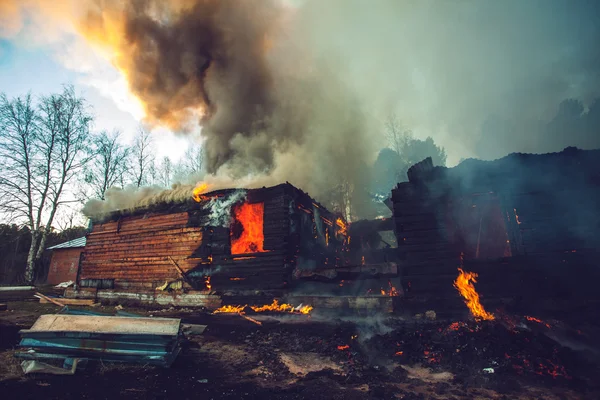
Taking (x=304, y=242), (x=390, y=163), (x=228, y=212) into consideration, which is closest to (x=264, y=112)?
(x=228, y=212)

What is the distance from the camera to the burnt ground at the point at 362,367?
176 inches

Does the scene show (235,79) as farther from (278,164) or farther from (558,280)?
(558,280)

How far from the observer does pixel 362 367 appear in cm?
573

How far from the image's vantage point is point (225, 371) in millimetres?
5543

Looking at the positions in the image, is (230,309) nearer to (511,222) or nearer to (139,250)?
(139,250)

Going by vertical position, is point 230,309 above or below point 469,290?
below

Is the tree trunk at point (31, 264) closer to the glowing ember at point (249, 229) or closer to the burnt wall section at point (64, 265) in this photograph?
the burnt wall section at point (64, 265)

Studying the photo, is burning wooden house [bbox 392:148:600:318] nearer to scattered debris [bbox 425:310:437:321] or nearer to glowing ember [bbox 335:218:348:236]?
scattered debris [bbox 425:310:437:321]

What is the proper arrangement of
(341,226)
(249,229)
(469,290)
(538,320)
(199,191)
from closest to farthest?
(538,320) < (469,290) < (249,229) < (199,191) < (341,226)

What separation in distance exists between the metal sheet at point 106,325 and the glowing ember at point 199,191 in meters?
8.13

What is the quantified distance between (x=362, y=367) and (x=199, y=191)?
36.0ft

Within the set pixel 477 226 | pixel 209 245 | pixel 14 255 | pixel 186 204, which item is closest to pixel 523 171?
pixel 477 226

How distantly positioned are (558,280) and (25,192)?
30653 mm

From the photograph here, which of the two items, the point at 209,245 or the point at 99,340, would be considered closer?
the point at 99,340
